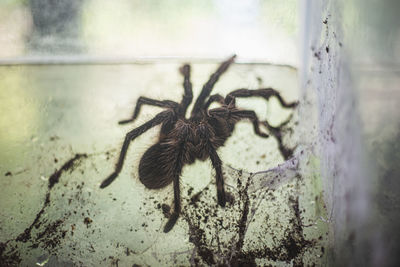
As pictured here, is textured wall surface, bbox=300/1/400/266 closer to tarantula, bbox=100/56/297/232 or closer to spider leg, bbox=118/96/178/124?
tarantula, bbox=100/56/297/232

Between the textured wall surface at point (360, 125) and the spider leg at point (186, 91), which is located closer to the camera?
the textured wall surface at point (360, 125)

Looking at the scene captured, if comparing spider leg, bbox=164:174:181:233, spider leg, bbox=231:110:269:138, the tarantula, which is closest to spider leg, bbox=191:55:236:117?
the tarantula

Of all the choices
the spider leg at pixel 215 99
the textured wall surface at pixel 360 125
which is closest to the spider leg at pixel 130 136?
the spider leg at pixel 215 99

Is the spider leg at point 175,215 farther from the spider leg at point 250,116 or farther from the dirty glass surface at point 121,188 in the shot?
the spider leg at point 250,116

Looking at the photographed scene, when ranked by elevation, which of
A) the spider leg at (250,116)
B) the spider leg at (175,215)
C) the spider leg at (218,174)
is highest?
the spider leg at (250,116)

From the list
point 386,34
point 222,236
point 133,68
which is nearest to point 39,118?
point 133,68

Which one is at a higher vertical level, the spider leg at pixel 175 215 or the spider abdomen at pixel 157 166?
the spider abdomen at pixel 157 166

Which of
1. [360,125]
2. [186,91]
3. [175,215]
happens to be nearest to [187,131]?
[186,91]
